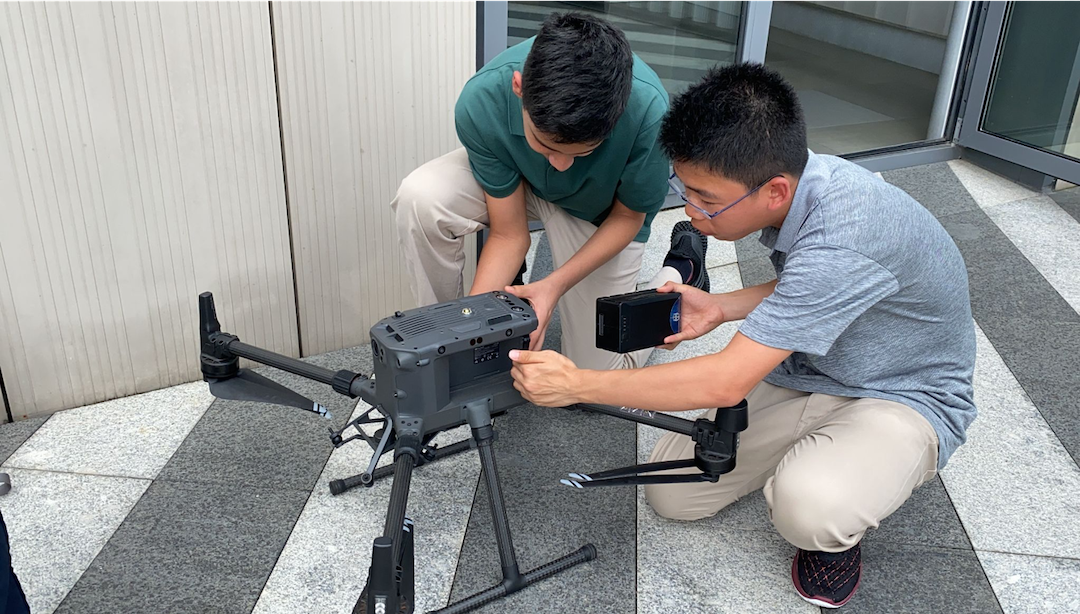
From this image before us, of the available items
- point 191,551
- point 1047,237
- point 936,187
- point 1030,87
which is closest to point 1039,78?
point 1030,87

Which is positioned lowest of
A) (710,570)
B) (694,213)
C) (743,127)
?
(710,570)

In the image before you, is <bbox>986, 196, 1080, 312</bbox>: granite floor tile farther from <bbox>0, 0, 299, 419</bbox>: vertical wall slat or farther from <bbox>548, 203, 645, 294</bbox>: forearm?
<bbox>0, 0, 299, 419</bbox>: vertical wall slat

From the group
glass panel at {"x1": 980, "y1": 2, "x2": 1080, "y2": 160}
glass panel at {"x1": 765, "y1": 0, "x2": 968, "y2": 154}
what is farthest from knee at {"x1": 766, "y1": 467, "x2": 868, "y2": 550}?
glass panel at {"x1": 980, "y1": 2, "x2": 1080, "y2": 160}

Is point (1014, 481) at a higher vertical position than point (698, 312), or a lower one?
lower

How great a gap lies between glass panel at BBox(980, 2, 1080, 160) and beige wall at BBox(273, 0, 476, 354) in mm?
2522

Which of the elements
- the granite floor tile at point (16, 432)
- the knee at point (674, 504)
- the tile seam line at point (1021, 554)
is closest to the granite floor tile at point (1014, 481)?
the tile seam line at point (1021, 554)

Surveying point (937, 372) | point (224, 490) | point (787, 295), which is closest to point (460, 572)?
point (224, 490)

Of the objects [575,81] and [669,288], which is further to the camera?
[669,288]

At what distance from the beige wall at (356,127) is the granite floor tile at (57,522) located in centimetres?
68

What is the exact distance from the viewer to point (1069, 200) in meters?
3.44

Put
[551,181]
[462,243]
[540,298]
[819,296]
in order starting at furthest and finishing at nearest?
[462,243]
[551,181]
[540,298]
[819,296]

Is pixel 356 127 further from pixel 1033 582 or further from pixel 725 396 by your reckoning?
pixel 1033 582

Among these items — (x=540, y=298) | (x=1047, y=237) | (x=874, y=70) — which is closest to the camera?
(x=540, y=298)

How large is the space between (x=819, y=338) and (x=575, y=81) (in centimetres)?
59
